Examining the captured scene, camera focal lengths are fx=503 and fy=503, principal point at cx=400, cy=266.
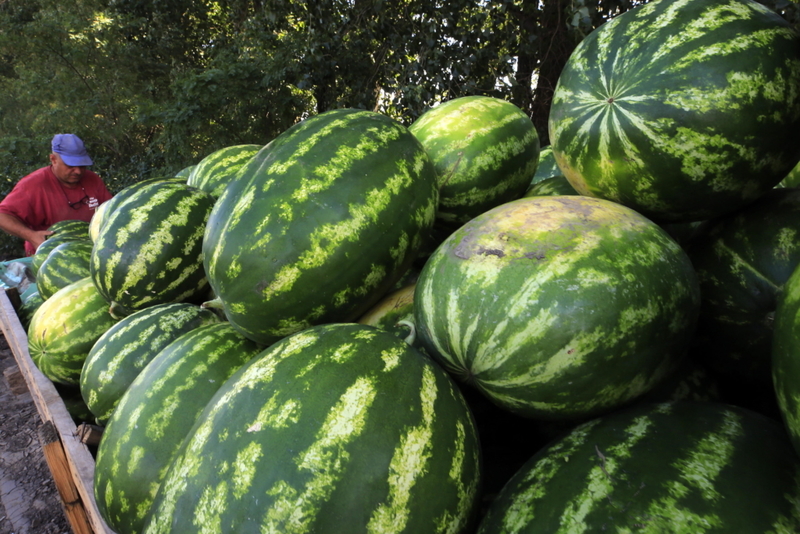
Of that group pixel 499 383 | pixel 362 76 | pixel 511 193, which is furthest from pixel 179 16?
pixel 499 383

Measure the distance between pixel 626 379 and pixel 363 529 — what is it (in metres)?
0.62

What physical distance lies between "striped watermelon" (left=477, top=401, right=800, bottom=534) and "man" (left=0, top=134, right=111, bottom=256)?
6.31 m

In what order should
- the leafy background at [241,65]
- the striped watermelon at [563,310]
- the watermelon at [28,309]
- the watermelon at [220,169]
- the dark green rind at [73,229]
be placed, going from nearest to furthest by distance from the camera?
the striped watermelon at [563,310] < the watermelon at [220,169] < the watermelon at [28,309] < the dark green rind at [73,229] < the leafy background at [241,65]

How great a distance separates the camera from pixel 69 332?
2.43 meters

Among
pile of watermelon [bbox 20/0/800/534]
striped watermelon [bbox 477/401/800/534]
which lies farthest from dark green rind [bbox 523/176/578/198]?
striped watermelon [bbox 477/401/800/534]

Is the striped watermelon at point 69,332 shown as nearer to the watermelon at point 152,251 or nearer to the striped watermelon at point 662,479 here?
the watermelon at point 152,251

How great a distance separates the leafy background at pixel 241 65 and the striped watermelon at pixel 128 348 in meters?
3.48

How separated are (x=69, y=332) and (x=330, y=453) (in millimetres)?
2083

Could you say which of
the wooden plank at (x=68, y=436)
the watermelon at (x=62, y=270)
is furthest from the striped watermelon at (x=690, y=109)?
the watermelon at (x=62, y=270)

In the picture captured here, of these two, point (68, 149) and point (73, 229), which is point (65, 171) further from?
point (73, 229)

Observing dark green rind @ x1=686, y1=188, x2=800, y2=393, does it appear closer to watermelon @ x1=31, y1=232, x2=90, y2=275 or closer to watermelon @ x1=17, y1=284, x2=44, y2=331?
watermelon @ x1=17, y1=284, x2=44, y2=331

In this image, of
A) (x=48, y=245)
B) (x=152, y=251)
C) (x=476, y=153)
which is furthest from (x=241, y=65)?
(x=476, y=153)

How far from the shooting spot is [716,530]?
78 cm

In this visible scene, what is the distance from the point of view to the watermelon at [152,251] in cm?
203
